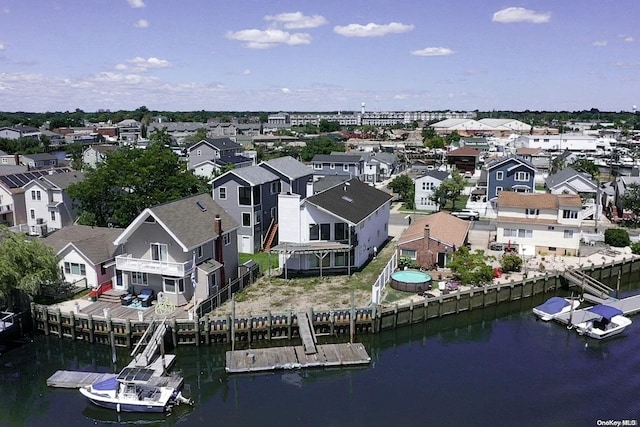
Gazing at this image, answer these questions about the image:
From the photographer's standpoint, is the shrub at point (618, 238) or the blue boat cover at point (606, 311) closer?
the blue boat cover at point (606, 311)

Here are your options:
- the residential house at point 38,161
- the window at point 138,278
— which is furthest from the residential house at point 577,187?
the residential house at point 38,161

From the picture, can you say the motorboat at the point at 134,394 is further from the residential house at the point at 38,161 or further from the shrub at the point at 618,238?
the residential house at the point at 38,161

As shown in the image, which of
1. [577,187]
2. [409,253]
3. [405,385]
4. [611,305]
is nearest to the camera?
[405,385]

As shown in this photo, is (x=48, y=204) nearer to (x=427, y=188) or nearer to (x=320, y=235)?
(x=320, y=235)

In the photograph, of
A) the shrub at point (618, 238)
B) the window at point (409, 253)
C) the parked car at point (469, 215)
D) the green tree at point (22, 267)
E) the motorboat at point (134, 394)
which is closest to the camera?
the motorboat at point (134, 394)

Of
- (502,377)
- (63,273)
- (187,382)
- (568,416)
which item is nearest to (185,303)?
(187,382)

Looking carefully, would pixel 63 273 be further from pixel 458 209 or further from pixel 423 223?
pixel 458 209

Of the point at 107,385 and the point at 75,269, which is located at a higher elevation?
the point at 75,269

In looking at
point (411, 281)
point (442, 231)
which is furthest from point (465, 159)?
point (411, 281)
